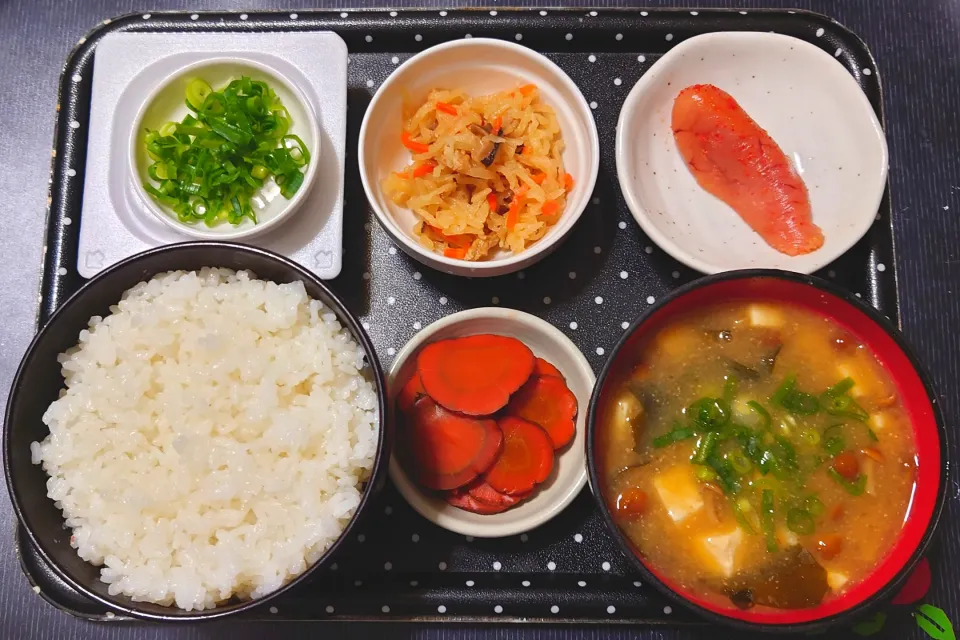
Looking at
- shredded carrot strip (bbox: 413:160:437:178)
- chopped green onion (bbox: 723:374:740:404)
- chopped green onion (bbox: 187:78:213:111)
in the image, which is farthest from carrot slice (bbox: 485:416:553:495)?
chopped green onion (bbox: 187:78:213:111)

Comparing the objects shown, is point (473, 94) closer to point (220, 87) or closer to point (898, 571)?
point (220, 87)

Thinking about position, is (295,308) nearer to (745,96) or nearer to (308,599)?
(308,599)

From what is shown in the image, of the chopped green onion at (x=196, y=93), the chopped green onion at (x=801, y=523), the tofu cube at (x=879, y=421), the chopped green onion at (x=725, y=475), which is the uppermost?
the chopped green onion at (x=196, y=93)

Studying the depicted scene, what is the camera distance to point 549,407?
201 cm

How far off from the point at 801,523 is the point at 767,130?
1279mm

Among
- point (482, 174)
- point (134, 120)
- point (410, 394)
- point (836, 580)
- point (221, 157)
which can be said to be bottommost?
point (836, 580)

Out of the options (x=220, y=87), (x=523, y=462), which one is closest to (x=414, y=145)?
(x=220, y=87)

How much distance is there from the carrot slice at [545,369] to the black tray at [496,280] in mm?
155

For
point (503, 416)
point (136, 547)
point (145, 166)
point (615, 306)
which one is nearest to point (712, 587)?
point (503, 416)

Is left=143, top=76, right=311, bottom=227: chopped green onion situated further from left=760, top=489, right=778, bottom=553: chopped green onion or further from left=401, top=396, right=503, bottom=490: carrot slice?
left=760, top=489, right=778, bottom=553: chopped green onion

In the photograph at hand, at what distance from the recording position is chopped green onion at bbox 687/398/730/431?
71.3 inches

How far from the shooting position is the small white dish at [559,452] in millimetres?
1894

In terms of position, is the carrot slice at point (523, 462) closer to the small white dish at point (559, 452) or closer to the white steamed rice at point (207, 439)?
the small white dish at point (559, 452)

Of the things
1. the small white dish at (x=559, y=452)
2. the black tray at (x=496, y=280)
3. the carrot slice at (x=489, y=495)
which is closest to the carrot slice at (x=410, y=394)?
the small white dish at (x=559, y=452)
